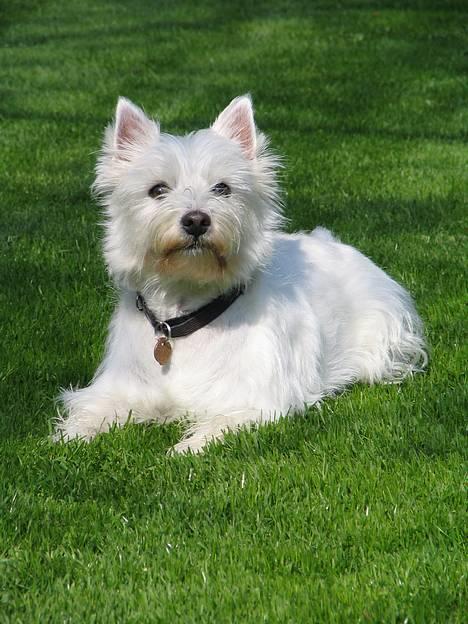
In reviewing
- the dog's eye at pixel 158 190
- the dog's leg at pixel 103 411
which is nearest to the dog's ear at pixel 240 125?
the dog's eye at pixel 158 190

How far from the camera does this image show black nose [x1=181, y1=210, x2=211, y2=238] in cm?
514

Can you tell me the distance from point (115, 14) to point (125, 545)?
16669 mm

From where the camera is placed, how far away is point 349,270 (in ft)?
22.7

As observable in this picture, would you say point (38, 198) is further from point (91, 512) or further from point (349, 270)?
point (91, 512)

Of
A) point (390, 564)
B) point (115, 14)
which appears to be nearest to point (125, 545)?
point (390, 564)

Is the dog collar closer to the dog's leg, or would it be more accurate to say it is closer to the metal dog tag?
the metal dog tag

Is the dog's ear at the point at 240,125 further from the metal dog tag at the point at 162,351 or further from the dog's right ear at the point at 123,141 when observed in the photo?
the metal dog tag at the point at 162,351

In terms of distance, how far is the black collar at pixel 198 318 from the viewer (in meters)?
5.66

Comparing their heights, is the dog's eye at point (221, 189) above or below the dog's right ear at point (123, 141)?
below

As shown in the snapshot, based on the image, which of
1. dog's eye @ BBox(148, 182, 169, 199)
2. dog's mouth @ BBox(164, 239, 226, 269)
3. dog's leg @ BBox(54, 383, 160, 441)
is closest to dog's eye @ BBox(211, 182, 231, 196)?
dog's eye @ BBox(148, 182, 169, 199)

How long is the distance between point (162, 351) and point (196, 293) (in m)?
0.35

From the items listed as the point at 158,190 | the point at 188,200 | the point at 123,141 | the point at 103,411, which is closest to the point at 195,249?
the point at 188,200

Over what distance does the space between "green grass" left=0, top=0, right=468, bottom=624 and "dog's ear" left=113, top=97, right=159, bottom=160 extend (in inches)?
57.1

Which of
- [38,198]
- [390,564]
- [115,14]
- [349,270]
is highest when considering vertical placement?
[390,564]
